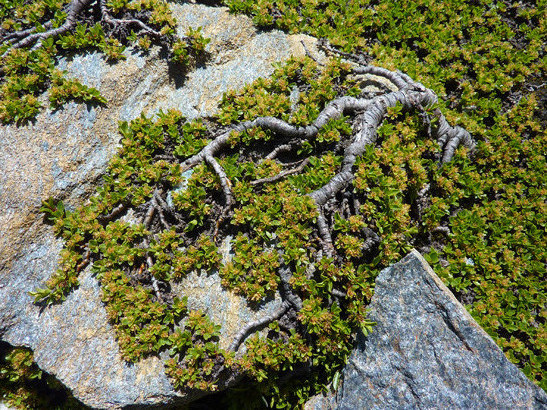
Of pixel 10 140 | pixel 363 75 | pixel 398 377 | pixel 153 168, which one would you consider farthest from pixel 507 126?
pixel 10 140

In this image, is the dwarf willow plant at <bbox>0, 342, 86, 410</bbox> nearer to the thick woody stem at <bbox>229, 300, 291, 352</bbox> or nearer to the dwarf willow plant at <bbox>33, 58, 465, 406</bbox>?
the dwarf willow plant at <bbox>33, 58, 465, 406</bbox>

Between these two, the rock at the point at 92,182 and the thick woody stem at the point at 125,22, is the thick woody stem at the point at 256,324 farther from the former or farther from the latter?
the thick woody stem at the point at 125,22

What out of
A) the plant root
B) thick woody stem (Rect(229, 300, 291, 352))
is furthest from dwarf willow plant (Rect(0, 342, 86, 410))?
the plant root

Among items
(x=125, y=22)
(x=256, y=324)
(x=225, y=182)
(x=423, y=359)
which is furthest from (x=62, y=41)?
(x=423, y=359)

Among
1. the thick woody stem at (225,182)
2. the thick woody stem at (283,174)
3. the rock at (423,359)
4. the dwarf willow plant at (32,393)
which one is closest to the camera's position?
the rock at (423,359)

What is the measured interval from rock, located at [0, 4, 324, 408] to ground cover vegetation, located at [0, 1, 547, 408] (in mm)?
230

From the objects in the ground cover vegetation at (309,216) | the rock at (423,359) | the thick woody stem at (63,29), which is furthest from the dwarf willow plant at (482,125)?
the thick woody stem at (63,29)

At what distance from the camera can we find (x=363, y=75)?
19.7ft

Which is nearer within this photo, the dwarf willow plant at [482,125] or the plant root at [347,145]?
the plant root at [347,145]

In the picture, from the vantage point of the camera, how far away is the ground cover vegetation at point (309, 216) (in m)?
4.38

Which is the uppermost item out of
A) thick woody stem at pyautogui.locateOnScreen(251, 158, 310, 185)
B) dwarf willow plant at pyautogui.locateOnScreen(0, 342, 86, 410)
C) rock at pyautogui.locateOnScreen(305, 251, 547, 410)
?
thick woody stem at pyautogui.locateOnScreen(251, 158, 310, 185)

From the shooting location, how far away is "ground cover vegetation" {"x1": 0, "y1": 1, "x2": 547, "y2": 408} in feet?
14.4

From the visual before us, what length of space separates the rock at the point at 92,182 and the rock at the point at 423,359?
4.67 feet

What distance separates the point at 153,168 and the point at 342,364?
372 cm
